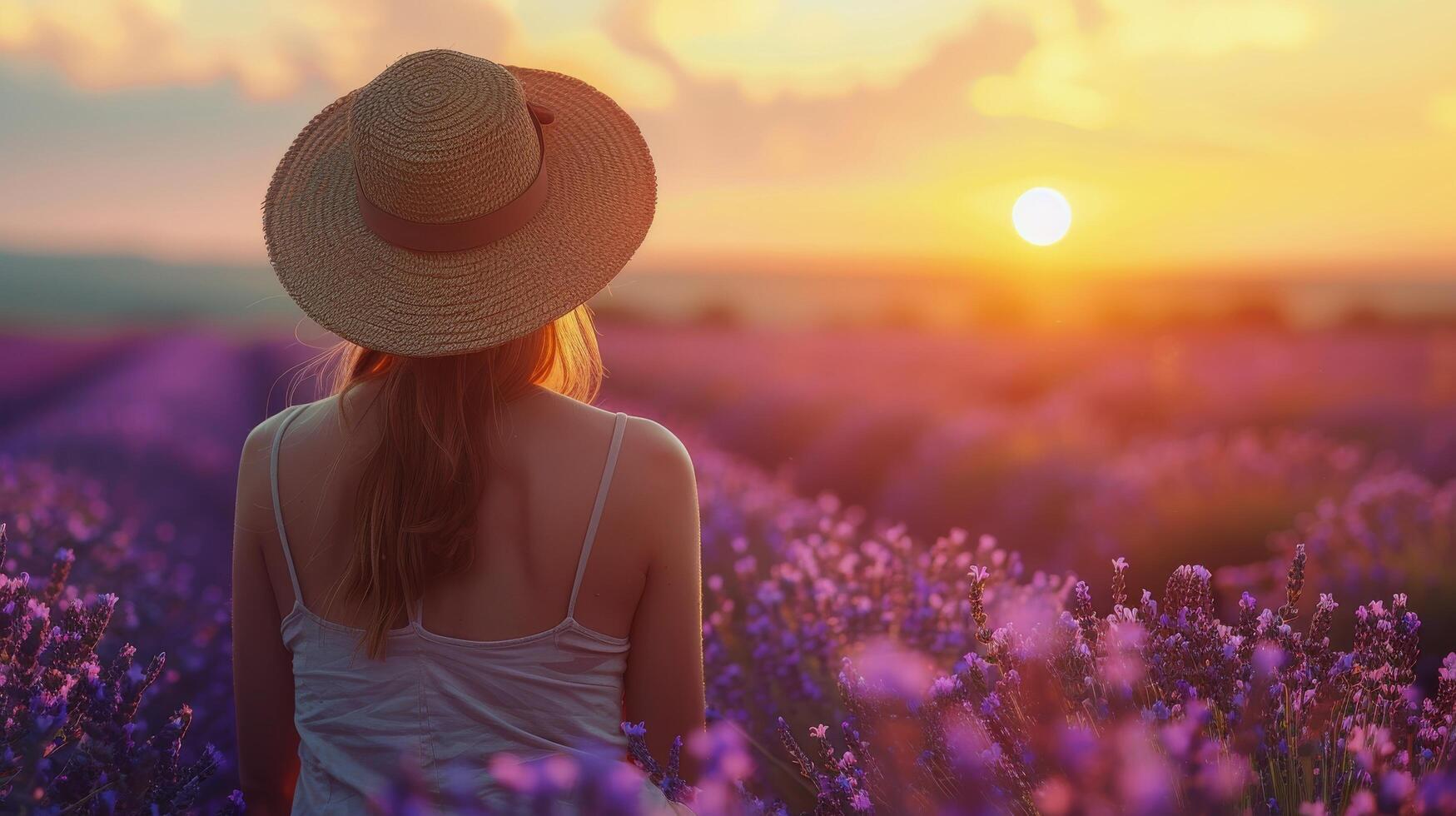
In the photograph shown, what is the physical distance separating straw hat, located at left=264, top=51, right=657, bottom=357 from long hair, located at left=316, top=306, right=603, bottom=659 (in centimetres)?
8

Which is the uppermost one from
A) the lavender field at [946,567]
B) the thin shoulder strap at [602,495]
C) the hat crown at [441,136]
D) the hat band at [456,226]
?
the hat crown at [441,136]

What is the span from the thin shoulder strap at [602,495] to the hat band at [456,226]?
1.21 feet

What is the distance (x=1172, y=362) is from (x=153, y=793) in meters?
5.72

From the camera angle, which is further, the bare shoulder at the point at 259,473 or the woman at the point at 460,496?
the bare shoulder at the point at 259,473

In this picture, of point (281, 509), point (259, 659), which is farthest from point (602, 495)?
point (259, 659)

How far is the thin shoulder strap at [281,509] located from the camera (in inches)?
63.6

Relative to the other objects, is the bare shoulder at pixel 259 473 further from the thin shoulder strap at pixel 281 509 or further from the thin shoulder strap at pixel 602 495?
the thin shoulder strap at pixel 602 495

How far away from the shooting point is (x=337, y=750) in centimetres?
160

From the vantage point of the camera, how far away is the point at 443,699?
1.56 meters

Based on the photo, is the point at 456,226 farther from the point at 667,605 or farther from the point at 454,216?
the point at 667,605

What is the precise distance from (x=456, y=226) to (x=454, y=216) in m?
0.02

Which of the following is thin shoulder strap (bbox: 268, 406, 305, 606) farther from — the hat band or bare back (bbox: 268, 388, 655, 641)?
the hat band

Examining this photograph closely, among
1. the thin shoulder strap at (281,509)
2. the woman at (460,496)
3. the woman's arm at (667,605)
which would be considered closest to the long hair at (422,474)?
the woman at (460,496)

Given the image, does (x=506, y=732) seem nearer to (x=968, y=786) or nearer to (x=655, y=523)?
(x=655, y=523)
